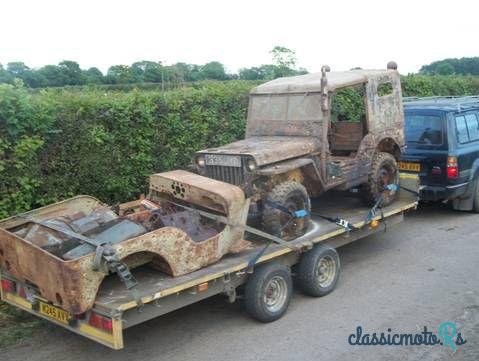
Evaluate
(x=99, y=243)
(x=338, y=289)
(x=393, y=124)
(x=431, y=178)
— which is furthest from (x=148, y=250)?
(x=431, y=178)

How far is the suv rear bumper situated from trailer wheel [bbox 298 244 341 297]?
346 centimetres

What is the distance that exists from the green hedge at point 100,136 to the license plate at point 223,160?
1.84 metres

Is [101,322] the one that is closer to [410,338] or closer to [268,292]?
Answer: [268,292]

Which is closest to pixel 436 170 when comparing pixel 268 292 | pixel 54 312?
pixel 268 292

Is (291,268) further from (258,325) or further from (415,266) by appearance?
(415,266)

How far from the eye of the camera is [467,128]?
30.9 ft

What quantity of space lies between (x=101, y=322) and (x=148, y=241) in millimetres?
759

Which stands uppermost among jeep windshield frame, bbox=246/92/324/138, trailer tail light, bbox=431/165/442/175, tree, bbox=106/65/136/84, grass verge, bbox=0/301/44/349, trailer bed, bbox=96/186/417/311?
tree, bbox=106/65/136/84

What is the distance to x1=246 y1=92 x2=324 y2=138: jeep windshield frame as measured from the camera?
698 cm

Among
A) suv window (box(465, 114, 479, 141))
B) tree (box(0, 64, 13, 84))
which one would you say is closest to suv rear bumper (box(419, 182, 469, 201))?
suv window (box(465, 114, 479, 141))

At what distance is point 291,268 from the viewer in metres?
6.31

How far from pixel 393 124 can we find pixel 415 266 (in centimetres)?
211

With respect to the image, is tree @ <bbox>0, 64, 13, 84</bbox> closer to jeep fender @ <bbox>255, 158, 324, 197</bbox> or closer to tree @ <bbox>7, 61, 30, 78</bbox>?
tree @ <bbox>7, 61, 30, 78</bbox>

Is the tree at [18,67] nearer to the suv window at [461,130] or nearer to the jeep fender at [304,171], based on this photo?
the jeep fender at [304,171]
